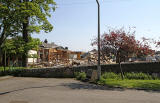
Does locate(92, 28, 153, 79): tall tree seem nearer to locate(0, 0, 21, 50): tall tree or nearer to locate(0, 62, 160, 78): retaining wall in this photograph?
locate(0, 62, 160, 78): retaining wall

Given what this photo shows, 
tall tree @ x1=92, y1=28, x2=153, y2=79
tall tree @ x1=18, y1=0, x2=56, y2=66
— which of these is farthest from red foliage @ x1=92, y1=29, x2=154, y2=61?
tall tree @ x1=18, y1=0, x2=56, y2=66

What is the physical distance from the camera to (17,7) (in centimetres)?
1712

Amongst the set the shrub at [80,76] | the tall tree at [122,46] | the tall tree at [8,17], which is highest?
the tall tree at [8,17]

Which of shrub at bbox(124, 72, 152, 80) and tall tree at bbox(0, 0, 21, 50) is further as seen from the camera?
tall tree at bbox(0, 0, 21, 50)

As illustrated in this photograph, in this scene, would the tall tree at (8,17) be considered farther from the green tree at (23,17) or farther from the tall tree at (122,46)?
Answer: the tall tree at (122,46)

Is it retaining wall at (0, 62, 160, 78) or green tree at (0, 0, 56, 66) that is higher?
green tree at (0, 0, 56, 66)

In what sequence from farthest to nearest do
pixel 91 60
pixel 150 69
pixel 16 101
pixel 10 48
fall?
pixel 91 60, pixel 10 48, pixel 150 69, pixel 16 101

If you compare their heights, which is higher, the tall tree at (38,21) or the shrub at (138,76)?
the tall tree at (38,21)

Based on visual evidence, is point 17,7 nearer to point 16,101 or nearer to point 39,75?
point 39,75

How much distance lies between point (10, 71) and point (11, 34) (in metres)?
4.48

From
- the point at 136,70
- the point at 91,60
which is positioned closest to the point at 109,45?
the point at 136,70

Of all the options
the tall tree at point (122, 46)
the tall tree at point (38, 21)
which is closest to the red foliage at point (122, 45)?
the tall tree at point (122, 46)

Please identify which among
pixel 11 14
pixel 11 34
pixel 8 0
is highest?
pixel 8 0

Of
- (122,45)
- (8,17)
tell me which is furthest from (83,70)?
(8,17)
